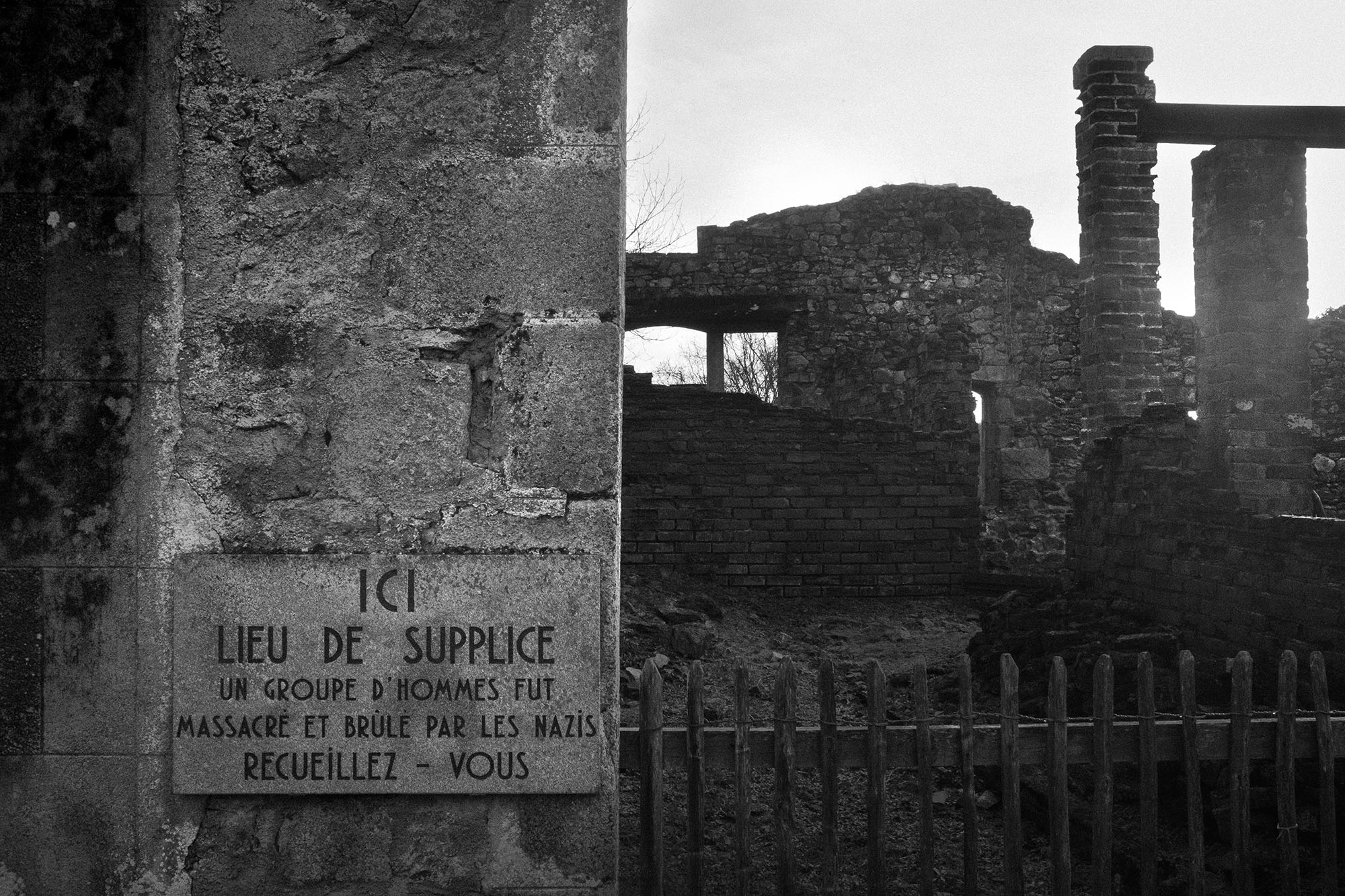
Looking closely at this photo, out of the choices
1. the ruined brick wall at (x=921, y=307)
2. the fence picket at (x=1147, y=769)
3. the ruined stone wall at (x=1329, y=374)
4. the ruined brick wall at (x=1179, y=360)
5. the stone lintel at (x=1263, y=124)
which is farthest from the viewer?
the ruined brick wall at (x=1179, y=360)

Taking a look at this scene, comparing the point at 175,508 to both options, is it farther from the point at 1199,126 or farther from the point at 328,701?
the point at 1199,126

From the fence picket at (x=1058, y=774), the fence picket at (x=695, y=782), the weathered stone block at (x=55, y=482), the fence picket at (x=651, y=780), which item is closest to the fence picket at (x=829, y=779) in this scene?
the fence picket at (x=695, y=782)

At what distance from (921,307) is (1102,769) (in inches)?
442

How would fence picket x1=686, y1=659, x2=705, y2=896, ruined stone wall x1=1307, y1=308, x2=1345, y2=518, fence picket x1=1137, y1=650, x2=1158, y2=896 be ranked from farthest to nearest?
ruined stone wall x1=1307, y1=308, x2=1345, y2=518 → fence picket x1=1137, y1=650, x2=1158, y2=896 → fence picket x1=686, y1=659, x2=705, y2=896

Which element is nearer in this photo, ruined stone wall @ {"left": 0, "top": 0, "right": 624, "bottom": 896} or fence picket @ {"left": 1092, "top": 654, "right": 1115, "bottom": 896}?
ruined stone wall @ {"left": 0, "top": 0, "right": 624, "bottom": 896}

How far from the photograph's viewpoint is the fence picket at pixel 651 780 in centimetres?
253

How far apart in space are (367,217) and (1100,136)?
765 centimetres

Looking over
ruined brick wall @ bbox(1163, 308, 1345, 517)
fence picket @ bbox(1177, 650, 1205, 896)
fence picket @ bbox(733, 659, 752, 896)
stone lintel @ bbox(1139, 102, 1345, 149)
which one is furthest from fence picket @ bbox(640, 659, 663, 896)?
ruined brick wall @ bbox(1163, 308, 1345, 517)

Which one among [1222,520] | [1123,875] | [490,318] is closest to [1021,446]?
[1222,520]

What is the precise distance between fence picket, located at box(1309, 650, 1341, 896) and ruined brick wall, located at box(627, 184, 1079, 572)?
31.7 ft

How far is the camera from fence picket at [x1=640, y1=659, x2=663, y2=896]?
253cm

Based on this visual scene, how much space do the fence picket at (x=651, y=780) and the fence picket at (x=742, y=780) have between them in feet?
0.70

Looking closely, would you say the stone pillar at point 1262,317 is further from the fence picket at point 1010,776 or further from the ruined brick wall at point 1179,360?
the ruined brick wall at point 1179,360

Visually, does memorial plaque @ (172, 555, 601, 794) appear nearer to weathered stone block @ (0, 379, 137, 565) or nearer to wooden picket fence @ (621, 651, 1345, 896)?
weathered stone block @ (0, 379, 137, 565)
